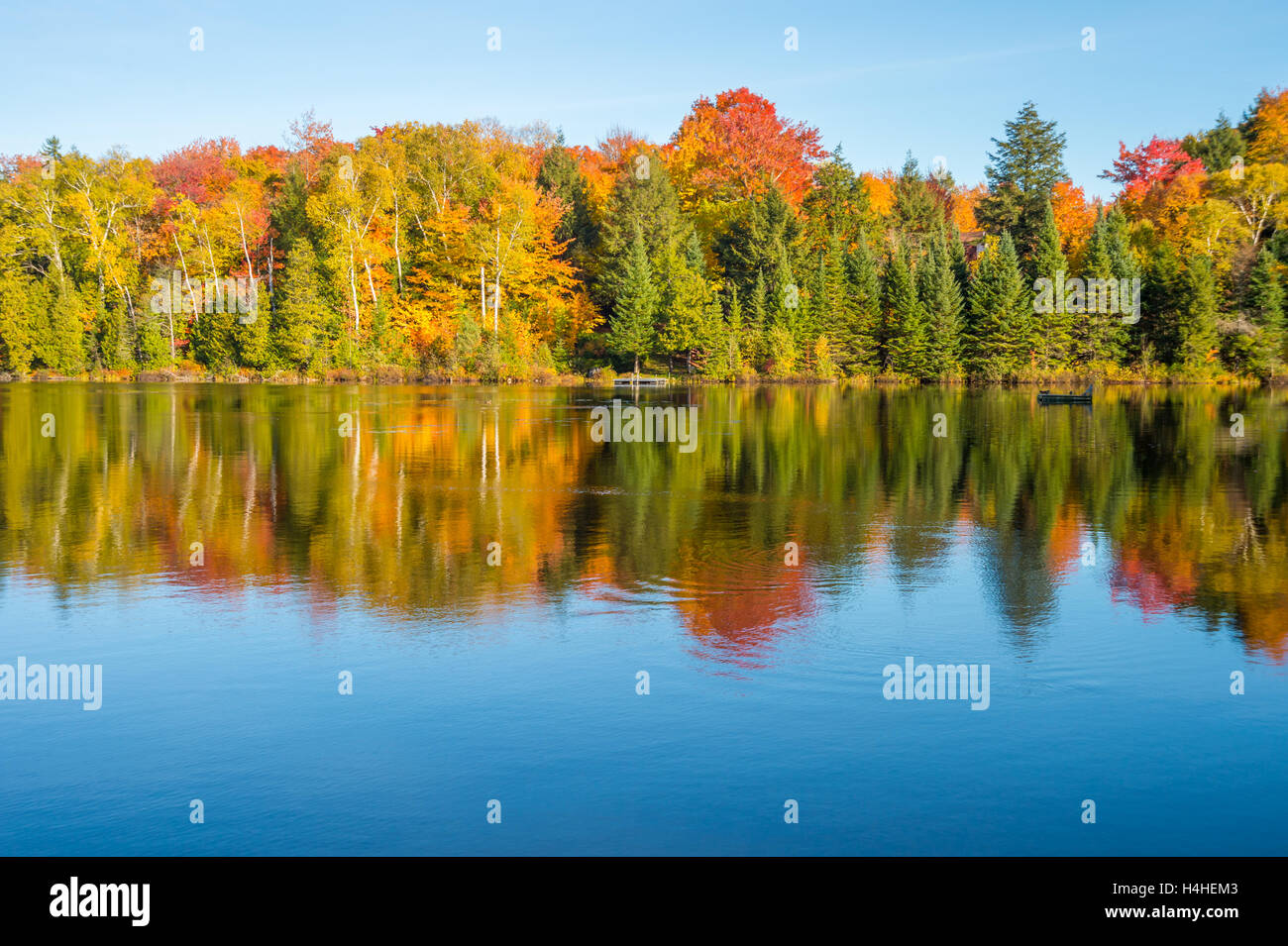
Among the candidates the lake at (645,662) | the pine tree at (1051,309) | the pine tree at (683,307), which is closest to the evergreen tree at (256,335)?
the pine tree at (683,307)

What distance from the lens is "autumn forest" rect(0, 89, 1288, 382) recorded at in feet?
242

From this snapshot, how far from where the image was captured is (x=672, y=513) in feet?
60.5

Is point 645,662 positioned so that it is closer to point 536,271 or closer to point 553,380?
point 553,380

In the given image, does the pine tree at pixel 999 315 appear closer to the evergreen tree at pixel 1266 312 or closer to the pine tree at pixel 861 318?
the pine tree at pixel 861 318

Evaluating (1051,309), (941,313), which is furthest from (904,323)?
(1051,309)

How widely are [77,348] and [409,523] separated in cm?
7116

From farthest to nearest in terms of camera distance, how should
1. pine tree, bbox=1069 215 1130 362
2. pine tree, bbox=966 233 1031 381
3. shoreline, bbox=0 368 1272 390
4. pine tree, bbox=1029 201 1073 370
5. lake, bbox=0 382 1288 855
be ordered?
pine tree, bbox=1029 201 1073 370
shoreline, bbox=0 368 1272 390
pine tree, bbox=966 233 1031 381
pine tree, bbox=1069 215 1130 362
lake, bbox=0 382 1288 855

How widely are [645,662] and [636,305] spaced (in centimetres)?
6698

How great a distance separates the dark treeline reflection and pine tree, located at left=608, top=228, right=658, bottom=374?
130ft

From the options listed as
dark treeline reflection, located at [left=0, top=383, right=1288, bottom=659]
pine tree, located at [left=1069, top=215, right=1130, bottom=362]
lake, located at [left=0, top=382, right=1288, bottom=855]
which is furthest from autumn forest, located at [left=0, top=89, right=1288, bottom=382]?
lake, located at [left=0, top=382, right=1288, bottom=855]

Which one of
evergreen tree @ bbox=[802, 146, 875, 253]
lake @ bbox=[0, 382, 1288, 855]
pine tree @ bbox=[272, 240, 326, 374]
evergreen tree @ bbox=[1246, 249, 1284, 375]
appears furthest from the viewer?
evergreen tree @ bbox=[802, 146, 875, 253]

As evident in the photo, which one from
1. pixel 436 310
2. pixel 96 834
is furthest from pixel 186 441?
pixel 436 310

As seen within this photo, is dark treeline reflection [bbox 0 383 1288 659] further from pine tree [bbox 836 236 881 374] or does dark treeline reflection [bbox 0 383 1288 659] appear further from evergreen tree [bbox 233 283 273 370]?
Answer: evergreen tree [bbox 233 283 273 370]

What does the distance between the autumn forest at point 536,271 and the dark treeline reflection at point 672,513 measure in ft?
125
